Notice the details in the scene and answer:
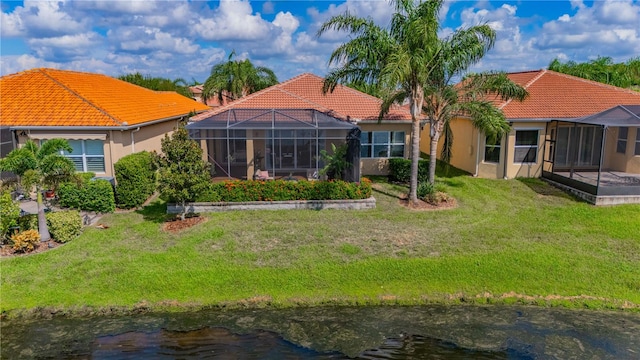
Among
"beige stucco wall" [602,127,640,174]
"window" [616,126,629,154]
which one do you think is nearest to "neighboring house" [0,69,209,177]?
"beige stucco wall" [602,127,640,174]

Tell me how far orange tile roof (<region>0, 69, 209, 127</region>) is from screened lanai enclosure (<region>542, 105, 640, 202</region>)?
1926cm

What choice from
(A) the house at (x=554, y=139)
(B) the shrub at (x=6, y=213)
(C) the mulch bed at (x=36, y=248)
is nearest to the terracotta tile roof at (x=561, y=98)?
(A) the house at (x=554, y=139)

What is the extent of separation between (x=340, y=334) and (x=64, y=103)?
1615cm

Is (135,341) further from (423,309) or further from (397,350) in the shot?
(423,309)

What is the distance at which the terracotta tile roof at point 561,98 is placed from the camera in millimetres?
20906

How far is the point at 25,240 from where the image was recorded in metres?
12.5

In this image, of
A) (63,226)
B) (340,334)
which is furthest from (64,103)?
(340,334)

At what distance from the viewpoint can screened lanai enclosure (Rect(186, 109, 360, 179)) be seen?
18.2 meters

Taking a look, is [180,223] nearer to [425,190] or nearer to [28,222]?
[28,222]

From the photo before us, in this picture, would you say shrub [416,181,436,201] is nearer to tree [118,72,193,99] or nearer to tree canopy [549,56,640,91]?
tree canopy [549,56,640,91]

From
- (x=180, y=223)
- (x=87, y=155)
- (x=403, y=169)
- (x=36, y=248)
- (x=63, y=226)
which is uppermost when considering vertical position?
(x=87, y=155)

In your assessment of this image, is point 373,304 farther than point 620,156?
No

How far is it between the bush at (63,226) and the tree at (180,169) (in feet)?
9.06

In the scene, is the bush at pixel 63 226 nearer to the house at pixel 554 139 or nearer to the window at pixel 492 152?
the house at pixel 554 139
